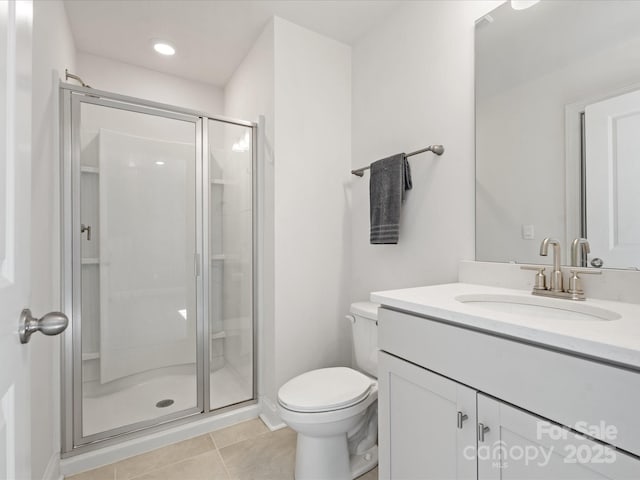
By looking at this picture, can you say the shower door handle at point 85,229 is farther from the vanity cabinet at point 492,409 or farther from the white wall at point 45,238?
the vanity cabinet at point 492,409

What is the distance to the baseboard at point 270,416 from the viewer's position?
187 cm

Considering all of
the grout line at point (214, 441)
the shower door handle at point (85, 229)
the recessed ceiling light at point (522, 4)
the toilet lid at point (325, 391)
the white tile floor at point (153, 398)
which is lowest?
the grout line at point (214, 441)

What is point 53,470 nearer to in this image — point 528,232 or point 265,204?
point 265,204

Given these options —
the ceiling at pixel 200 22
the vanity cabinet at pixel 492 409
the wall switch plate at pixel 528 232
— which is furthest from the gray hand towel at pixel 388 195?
the ceiling at pixel 200 22

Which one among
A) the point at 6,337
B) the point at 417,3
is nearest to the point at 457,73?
the point at 417,3

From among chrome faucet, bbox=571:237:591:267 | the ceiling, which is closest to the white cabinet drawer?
chrome faucet, bbox=571:237:591:267

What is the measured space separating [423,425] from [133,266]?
5.35 feet

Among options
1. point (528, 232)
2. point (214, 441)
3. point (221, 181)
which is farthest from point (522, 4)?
point (214, 441)

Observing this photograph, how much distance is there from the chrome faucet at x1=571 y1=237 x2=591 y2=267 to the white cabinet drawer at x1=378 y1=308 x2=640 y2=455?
0.58 metres

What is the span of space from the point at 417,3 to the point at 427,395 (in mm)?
1894

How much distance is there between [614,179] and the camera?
3.42 feet

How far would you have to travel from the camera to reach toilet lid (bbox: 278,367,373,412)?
4.40 ft

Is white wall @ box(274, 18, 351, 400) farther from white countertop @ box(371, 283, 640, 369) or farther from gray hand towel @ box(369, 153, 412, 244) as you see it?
white countertop @ box(371, 283, 640, 369)

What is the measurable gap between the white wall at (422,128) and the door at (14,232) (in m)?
1.50
